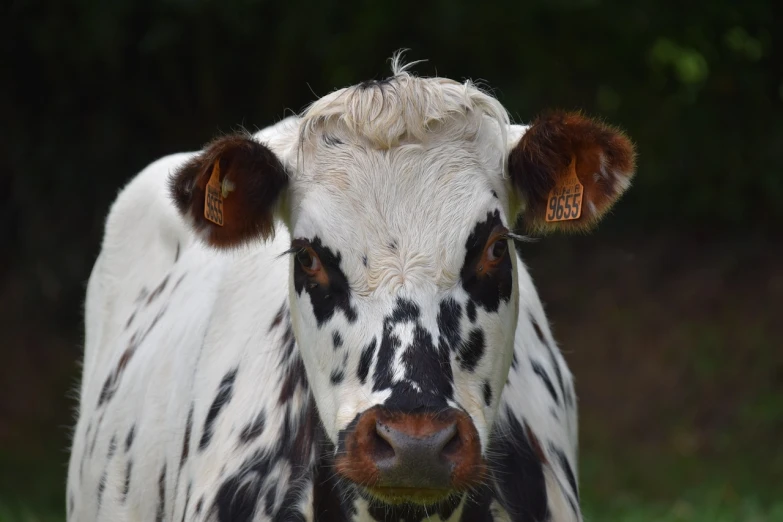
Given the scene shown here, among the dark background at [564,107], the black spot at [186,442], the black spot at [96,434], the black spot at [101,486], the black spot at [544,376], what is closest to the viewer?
the black spot at [186,442]

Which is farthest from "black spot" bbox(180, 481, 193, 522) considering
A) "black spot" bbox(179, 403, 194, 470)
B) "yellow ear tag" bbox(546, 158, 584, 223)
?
"yellow ear tag" bbox(546, 158, 584, 223)

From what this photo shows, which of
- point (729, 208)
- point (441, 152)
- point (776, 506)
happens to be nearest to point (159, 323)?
point (441, 152)

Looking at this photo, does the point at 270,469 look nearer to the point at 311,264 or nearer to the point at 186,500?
the point at 186,500

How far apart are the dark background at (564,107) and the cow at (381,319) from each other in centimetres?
503

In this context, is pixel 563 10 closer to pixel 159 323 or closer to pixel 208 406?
pixel 159 323

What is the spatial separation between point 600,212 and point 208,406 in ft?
4.39

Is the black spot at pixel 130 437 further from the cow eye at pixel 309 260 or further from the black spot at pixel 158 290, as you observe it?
the cow eye at pixel 309 260

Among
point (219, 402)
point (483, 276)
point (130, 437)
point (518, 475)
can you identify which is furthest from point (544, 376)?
point (130, 437)

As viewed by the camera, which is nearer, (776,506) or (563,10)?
(776,506)

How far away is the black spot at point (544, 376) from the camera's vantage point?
4055mm

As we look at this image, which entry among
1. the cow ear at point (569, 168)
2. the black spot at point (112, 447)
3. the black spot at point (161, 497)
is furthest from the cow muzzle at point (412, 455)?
the black spot at point (112, 447)

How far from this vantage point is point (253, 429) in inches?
143

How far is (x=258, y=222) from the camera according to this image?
3500mm

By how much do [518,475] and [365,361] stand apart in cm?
71
